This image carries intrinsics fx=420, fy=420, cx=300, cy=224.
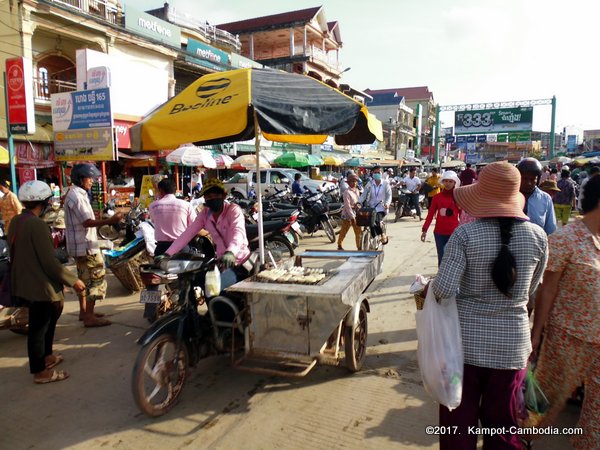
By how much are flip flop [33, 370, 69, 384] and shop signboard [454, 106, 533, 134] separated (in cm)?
3636

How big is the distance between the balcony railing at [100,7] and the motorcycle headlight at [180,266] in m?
16.0

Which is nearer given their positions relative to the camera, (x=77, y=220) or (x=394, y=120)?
(x=77, y=220)

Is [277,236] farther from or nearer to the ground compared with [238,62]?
nearer to the ground

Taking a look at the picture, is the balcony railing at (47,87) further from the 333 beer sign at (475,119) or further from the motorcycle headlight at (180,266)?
the 333 beer sign at (475,119)

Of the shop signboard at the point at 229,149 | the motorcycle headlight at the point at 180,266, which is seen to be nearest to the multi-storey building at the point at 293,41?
the shop signboard at the point at 229,149

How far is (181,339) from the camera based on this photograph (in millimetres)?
3131

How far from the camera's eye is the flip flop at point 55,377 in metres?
3.56

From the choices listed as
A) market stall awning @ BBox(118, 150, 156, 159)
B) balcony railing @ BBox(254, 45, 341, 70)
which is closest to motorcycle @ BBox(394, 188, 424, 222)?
market stall awning @ BBox(118, 150, 156, 159)

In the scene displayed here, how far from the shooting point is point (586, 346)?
2357 mm

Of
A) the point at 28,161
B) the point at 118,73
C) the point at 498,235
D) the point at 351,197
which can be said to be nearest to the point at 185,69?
the point at 118,73

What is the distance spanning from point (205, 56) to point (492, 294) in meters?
19.8

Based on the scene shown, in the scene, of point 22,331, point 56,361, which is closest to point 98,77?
point 22,331

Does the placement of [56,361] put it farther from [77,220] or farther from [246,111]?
[246,111]

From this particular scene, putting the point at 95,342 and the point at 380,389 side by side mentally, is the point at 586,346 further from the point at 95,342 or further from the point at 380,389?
the point at 95,342
